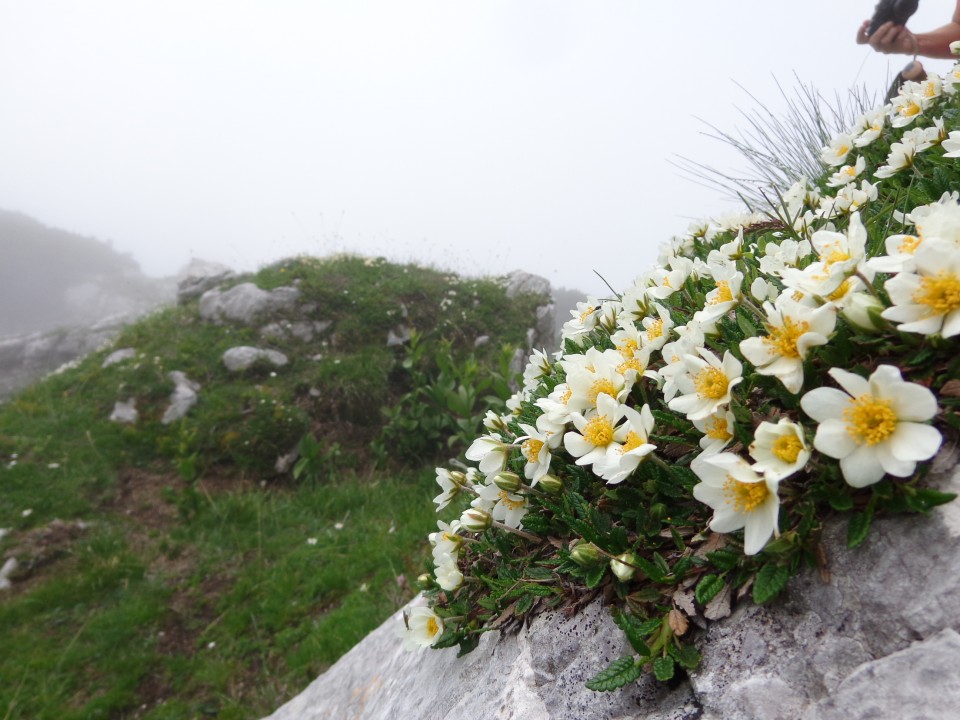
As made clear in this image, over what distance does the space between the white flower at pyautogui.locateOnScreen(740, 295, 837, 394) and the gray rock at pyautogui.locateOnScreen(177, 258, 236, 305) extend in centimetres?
1190

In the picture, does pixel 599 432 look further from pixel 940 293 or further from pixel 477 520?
pixel 940 293

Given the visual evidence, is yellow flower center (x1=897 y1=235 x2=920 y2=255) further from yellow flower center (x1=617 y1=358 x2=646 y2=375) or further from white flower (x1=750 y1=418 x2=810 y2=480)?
yellow flower center (x1=617 y1=358 x2=646 y2=375)

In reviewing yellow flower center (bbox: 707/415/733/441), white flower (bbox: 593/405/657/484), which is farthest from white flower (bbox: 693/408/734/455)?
white flower (bbox: 593/405/657/484)

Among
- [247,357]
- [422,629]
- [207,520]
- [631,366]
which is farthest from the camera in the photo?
[247,357]

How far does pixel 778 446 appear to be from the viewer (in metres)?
1.05

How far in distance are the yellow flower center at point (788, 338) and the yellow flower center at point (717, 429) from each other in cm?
18

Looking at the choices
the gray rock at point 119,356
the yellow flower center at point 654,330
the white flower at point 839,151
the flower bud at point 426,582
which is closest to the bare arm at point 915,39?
the white flower at point 839,151

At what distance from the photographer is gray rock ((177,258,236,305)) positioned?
11.5m

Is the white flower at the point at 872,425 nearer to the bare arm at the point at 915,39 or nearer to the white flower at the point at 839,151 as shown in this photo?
the white flower at the point at 839,151

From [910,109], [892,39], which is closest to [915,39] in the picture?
[892,39]

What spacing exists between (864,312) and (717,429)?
0.35m

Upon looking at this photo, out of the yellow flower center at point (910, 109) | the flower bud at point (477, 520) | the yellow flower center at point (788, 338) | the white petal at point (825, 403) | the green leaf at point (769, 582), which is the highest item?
the yellow flower center at point (910, 109)

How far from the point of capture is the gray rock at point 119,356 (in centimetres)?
852

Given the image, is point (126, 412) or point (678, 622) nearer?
point (678, 622)
